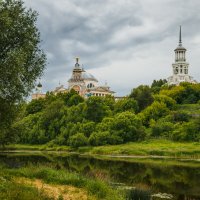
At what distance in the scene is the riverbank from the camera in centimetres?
7125

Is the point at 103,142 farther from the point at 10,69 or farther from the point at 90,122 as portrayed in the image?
the point at 10,69

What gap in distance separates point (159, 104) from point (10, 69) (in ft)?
276

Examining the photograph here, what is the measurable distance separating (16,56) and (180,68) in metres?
161

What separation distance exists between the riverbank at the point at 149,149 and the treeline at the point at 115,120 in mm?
3342

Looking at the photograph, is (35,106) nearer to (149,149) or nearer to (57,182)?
(149,149)

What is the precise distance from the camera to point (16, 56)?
25.1 metres

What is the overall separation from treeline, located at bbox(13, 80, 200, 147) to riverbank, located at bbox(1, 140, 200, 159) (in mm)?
3342

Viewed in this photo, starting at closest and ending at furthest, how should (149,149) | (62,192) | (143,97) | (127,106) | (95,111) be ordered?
(62,192) < (149,149) < (95,111) < (127,106) < (143,97)

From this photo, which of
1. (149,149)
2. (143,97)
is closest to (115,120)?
(149,149)

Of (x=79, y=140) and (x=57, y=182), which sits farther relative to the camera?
(x=79, y=140)

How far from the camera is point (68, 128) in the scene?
102 meters

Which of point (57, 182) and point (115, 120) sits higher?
point (115, 120)

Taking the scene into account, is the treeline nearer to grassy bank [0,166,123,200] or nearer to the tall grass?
grassy bank [0,166,123,200]

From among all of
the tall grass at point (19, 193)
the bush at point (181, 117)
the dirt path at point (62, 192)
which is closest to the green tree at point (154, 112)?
the bush at point (181, 117)
